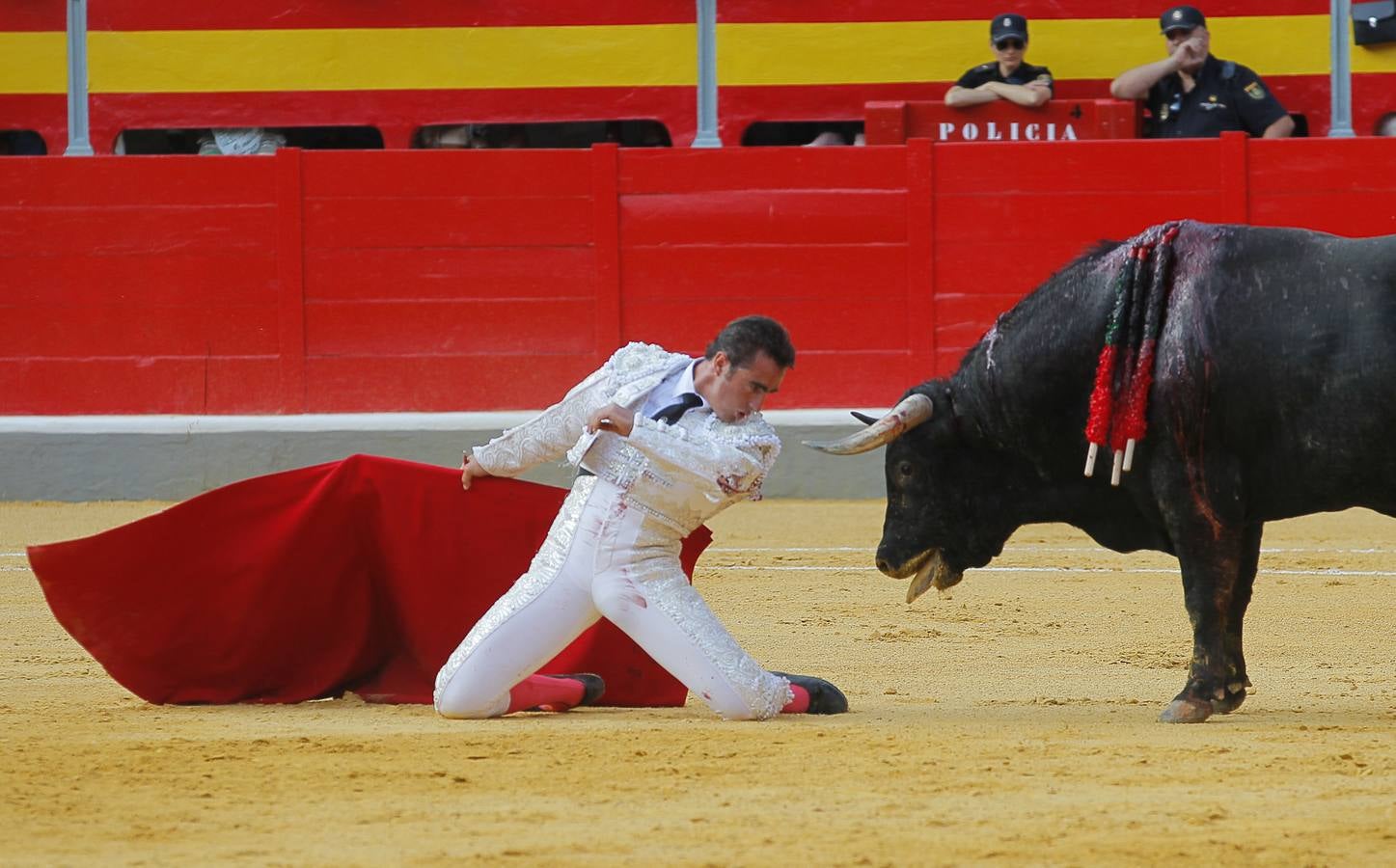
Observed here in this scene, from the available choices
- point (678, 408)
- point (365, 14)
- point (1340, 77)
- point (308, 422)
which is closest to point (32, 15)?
point (365, 14)

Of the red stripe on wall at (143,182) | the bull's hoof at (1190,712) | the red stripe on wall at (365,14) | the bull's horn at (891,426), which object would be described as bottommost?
the bull's hoof at (1190,712)

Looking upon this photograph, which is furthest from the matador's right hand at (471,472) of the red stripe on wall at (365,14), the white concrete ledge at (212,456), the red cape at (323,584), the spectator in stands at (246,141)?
the spectator in stands at (246,141)

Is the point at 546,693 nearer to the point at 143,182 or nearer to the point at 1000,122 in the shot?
the point at 1000,122

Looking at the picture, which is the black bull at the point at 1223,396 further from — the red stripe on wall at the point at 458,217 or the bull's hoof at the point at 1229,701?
the red stripe on wall at the point at 458,217

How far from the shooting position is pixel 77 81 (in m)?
10.2

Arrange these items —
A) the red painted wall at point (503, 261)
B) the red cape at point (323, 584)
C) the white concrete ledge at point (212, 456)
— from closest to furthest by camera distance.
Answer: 1. the red cape at point (323, 584)
2. the white concrete ledge at point (212, 456)
3. the red painted wall at point (503, 261)

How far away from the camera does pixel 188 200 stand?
34.0 ft

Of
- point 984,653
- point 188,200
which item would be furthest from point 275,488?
point 188,200

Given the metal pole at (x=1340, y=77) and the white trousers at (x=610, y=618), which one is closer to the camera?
the white trousers at (x=610, y=618)

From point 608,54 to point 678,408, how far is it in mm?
5754

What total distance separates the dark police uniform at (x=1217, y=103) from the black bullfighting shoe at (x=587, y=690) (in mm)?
5710

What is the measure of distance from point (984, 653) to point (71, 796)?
3044 mm

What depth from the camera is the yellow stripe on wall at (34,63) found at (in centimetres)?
1061

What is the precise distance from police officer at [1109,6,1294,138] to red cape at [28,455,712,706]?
5397 mm
